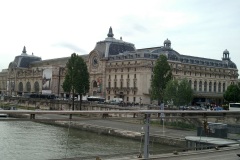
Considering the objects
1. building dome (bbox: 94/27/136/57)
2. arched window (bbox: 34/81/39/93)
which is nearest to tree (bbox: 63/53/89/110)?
building dome (bbox: 94/27/136/57)

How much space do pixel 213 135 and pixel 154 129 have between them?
276 centimetres

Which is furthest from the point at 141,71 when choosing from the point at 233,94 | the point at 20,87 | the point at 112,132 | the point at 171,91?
the point at 112,132

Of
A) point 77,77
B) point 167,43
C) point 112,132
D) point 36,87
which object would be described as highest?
point 167,43

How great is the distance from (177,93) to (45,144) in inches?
2070

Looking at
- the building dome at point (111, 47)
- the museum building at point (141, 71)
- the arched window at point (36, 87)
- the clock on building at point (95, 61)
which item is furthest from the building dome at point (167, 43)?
the arched window at point (36, 87)

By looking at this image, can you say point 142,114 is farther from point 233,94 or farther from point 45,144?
point 233,94

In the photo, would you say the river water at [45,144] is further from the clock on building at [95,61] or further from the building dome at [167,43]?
the clock on building at [95,61]

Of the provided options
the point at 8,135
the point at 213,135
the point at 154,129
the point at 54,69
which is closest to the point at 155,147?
the point at 154,129

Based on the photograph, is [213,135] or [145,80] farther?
[145,80]

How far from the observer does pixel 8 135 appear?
7.30 metres

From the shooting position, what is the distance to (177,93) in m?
59.3

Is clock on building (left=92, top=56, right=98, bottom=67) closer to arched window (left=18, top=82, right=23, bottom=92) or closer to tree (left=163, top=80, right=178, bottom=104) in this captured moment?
tree (left=163, top=80, right=178, bottom=104)

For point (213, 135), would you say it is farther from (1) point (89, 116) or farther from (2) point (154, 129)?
(1) point (89, 116)

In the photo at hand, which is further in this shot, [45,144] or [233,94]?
[233,94]
